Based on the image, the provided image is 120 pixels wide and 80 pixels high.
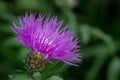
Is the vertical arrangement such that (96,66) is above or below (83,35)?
below

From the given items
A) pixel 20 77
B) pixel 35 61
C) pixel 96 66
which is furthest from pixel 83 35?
pixel 20 77

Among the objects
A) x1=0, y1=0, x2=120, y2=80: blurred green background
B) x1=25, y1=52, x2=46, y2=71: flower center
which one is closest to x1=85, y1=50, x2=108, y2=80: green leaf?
x1=0, y1=0, x2=120, y2=80: blurred green background

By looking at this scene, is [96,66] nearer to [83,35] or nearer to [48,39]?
[83,35]

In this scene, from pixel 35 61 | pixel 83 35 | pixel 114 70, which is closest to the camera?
pixel 35 61

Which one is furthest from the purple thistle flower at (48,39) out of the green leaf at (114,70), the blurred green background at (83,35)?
the green leaf at (114,70)

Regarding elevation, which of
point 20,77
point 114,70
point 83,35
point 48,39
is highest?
point 83,35

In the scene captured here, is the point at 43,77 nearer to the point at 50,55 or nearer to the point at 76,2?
the point at 50,55

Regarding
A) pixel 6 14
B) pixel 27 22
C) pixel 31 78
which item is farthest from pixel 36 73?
pixel 6 14
